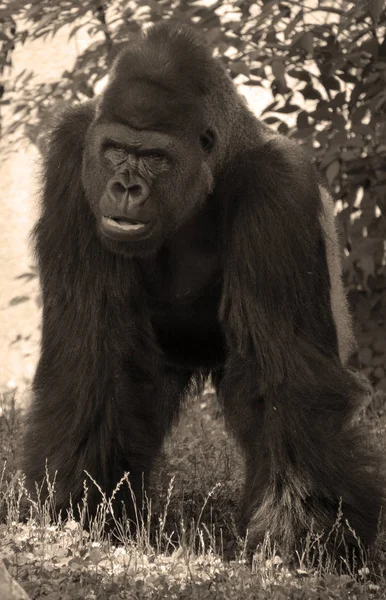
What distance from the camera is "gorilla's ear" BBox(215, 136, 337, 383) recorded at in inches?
172

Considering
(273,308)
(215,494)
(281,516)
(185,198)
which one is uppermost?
(185,198)

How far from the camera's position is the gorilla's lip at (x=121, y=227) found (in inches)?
168

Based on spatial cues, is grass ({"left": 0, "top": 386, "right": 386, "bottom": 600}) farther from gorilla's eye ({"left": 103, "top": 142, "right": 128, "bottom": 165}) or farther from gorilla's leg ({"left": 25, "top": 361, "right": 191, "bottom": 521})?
gorilla's eye ({"left": 103, "top": 142, "right": 128, "bottom": 165})

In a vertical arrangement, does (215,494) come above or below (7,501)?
below

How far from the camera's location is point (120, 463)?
4684mm

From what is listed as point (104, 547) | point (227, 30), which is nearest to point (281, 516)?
point (104, 547)

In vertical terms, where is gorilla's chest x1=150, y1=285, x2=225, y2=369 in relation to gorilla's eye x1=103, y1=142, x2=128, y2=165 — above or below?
below

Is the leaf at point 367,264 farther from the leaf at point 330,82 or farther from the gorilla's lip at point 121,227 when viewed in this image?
the gorilla's lip at point 121,227

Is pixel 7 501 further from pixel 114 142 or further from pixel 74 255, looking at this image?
pixel 114 142

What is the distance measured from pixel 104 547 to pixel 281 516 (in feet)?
2.14

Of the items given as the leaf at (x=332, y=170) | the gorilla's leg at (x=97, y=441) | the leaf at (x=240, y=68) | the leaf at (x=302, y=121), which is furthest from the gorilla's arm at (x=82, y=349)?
the leaf at (x=302, y=121)

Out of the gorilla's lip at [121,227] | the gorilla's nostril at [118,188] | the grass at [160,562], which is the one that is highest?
the gorilla's nostril at [118,188]

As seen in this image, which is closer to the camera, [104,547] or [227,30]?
[104,547]

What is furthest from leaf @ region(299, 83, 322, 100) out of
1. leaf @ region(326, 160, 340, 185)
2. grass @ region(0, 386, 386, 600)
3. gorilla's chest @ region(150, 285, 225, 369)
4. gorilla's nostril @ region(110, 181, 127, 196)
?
gorilla's nostril @ region(110, 181, 127, 196)
